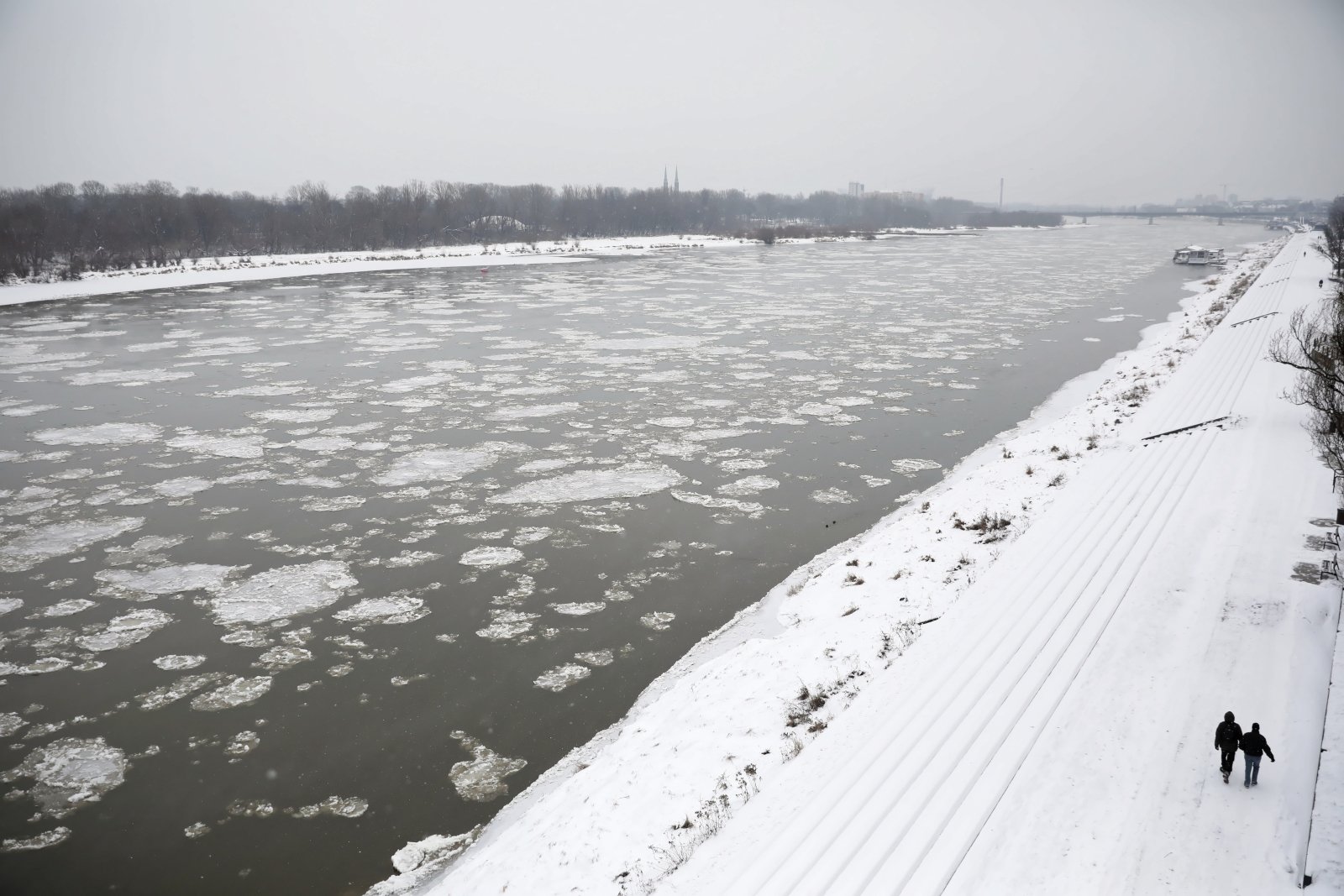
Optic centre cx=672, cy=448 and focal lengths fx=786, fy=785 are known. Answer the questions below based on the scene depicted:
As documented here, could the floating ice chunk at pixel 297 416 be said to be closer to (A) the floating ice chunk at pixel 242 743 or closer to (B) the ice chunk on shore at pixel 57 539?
(B) the ice chunk on shore at pixel 57 539

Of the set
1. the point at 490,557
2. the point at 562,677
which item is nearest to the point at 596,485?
the point at 490,557

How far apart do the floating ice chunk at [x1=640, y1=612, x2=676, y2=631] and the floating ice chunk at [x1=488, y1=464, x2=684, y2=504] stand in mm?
3811

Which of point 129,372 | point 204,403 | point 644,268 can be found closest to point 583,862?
point 204,403

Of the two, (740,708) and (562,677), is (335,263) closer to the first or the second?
(562,677)

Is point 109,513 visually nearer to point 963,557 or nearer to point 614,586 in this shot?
point 614,586

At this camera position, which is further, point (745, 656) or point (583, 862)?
point (745, 656)

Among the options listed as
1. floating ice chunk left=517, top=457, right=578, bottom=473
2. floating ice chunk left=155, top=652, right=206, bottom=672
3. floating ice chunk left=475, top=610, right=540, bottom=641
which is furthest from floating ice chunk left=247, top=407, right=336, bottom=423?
floating ice chunk left=475, top=610, right=540, bottom=641

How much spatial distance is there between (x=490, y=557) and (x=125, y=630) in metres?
4.39

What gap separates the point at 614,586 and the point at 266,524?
5.87 meters

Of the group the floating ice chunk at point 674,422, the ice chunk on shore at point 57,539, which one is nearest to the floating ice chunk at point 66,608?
the ice chunk on shore at point 57,539

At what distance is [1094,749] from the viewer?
6.51 meters

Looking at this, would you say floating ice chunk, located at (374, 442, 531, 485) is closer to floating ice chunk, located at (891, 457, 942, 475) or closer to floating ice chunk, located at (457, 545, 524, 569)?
floating ice chunk, located at (457, 545, 524, 569)

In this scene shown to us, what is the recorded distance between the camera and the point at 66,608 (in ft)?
32.3

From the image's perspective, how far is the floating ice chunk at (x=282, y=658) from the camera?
8.66m
